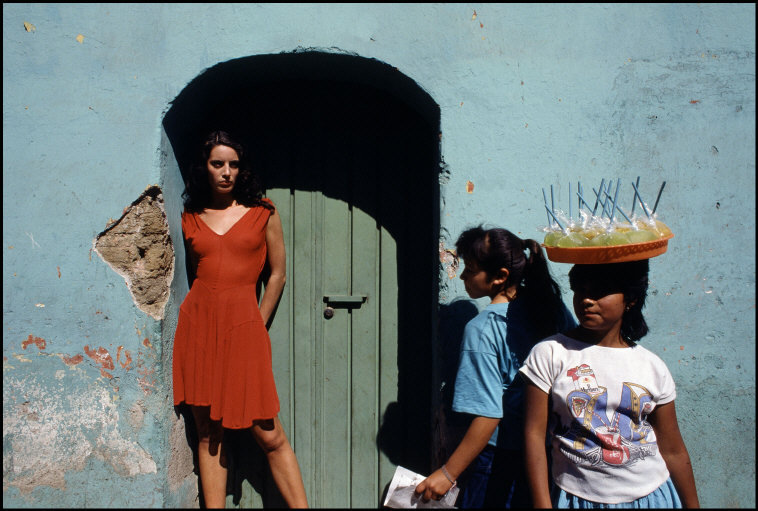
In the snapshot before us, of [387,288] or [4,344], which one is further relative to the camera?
[387,288]

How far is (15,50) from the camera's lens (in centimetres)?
244

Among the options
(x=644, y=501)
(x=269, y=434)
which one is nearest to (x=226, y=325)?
(x=269, y=434)

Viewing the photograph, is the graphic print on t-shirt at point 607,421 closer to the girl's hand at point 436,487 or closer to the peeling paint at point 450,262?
the girl's hand at point 436,487

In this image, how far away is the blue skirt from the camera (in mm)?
1729

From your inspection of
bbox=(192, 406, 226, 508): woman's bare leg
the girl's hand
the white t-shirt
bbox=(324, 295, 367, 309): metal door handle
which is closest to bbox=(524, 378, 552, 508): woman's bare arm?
the white t-shirt

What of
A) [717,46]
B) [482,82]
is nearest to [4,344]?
[482,82]

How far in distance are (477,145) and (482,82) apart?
0.27m

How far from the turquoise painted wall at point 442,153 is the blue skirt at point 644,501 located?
2.31ft

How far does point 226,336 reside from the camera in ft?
7.77

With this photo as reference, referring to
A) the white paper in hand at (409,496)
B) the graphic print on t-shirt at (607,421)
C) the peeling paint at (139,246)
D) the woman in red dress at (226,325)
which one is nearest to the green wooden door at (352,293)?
the woman in red dress at (226,325)

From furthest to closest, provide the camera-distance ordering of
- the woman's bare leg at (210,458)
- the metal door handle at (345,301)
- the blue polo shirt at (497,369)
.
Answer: the metal door handle at (345,301), the woman's bare leg at (210,458), the blue polo shirt at (497,369)

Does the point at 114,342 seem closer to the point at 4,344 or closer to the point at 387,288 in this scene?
the point at 4,344

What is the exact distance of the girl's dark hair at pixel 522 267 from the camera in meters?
1.92

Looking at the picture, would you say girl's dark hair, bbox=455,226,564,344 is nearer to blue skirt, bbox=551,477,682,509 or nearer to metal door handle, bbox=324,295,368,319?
blue skirt, bbox=551,477,682,509
